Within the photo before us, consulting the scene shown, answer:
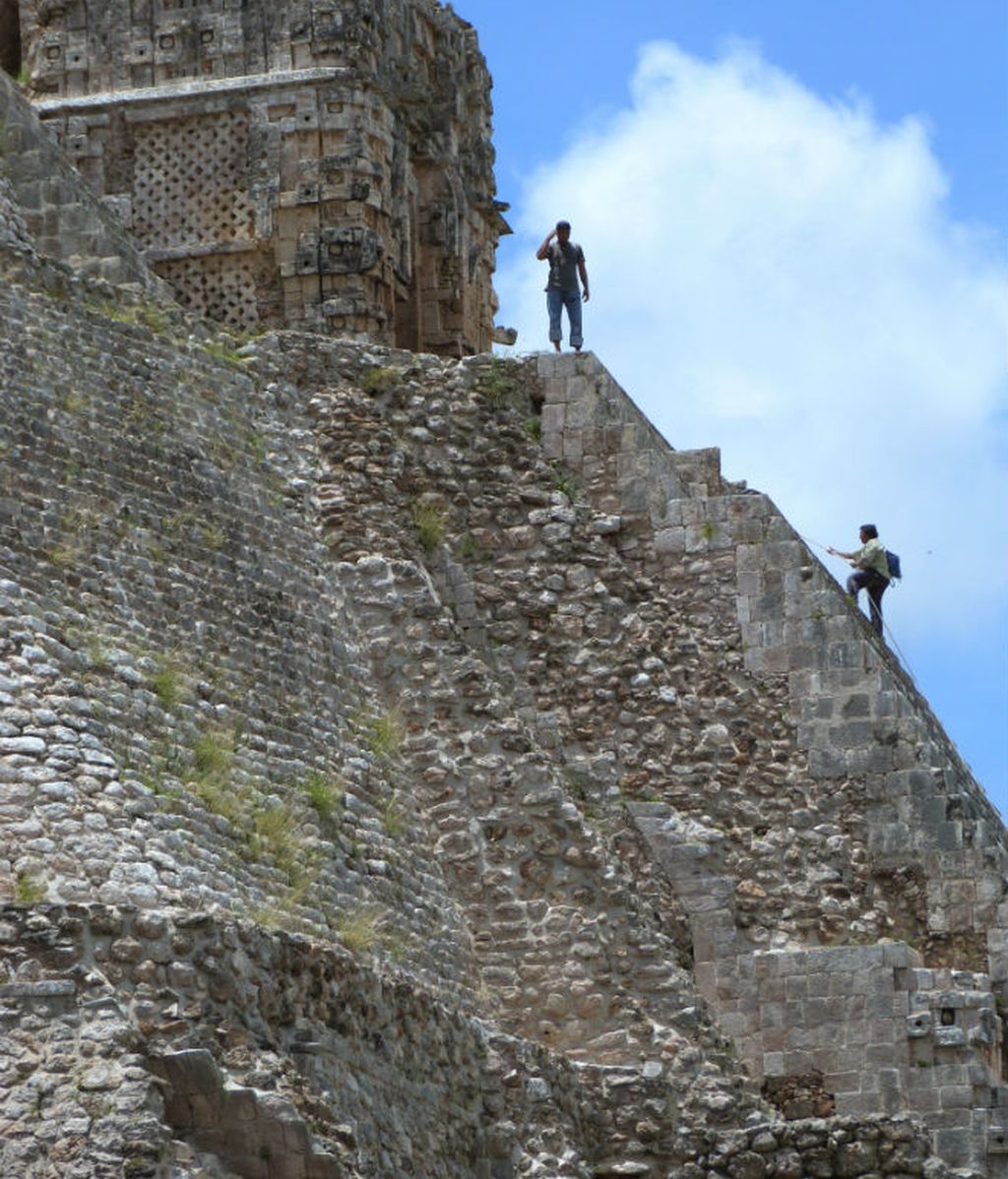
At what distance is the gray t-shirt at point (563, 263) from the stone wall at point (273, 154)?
2.77 m

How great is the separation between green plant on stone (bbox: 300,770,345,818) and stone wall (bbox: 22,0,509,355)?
27.9 ft

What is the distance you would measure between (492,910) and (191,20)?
11683mm

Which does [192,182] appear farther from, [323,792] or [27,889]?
[27,889]

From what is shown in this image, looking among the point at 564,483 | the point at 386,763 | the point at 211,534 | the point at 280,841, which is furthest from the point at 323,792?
the point at 564,483

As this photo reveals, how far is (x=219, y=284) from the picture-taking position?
34.0m

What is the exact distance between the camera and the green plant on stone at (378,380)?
29.5 meters

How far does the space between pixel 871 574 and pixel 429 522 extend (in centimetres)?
382

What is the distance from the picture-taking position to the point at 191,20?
3462cm

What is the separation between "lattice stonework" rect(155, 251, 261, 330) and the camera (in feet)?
111

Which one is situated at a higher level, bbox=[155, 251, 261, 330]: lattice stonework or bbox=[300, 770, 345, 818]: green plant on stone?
bbox=[155, 251, 261, 330]: lattice stonework

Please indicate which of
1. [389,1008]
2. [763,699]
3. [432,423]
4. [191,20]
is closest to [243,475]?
[432,423]

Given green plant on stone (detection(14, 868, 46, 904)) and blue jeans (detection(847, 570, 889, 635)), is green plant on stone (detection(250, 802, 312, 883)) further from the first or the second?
blue jeans (detection(847, 570, 889, 635))

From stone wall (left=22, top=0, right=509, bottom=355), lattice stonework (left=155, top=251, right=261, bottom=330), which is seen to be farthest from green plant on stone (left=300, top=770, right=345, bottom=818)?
lattice stonework (left=155, top=251, right=261, bottom=330)

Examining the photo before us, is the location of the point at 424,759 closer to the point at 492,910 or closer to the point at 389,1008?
the point at 492,910
